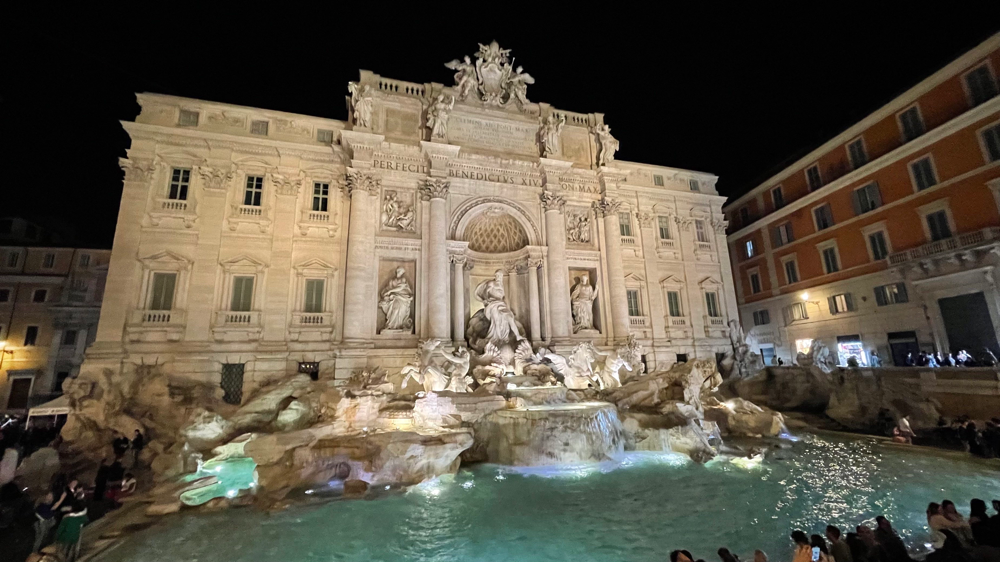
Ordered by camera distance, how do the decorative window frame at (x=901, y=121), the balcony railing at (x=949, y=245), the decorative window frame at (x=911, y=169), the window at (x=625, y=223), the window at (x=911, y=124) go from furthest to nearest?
1. the window at (x=625, y=223)
2. the window at (x=911, y=124)
3. the decorative window frame at (x=901, y=121)
4. the decorative window frame at (x=911, y=169)
5. the balcony railing at (x=949, y=245)

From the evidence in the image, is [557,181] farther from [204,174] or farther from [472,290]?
[204,174]

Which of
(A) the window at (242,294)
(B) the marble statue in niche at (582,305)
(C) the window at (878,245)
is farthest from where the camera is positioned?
(C) the window at (878,245)

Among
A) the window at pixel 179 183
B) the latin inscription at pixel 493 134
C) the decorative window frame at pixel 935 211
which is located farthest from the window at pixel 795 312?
the window at pixel 179 183

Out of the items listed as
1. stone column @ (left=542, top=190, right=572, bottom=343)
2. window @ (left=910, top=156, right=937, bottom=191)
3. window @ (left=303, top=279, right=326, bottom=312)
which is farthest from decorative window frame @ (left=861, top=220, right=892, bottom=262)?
window @ (left=303, top=279, right=326, bottom=312)

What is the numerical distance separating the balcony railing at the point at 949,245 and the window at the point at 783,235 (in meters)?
6.15

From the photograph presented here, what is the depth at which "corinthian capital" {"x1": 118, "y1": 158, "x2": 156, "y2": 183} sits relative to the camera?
1511cm

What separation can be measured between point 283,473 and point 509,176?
1459cm

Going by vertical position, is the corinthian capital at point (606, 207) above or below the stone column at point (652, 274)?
above

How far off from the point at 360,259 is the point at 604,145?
43.1ft

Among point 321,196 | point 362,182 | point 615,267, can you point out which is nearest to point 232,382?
point 321,196

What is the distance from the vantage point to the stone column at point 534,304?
18.4m

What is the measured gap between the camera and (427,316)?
16.7 metres

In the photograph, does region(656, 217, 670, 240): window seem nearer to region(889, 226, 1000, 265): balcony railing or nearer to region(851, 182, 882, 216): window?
region(851, 182, 882, 216): window

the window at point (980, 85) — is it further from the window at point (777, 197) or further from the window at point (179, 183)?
the window at point (179, 183)
